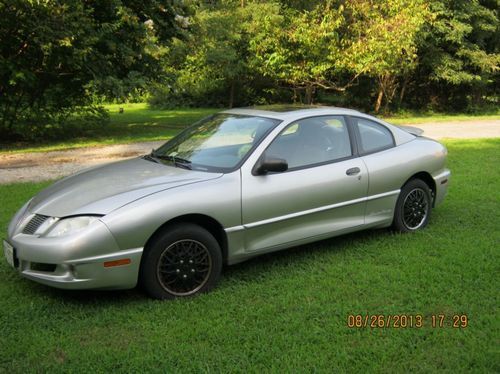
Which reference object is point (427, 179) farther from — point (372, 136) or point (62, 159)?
point (62, 159)

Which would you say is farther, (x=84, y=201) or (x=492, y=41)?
(x=492, y=41)

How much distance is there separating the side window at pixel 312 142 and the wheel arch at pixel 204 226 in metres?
0.84

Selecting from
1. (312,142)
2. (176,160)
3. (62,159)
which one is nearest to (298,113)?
(312,142)

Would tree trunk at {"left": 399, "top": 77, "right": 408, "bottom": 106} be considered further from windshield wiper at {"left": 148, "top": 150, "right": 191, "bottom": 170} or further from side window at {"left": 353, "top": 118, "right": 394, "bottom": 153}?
windshield wiper at {"left": 148, "top": 150, "right": 191, "bottom": 170}

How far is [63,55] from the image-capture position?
44.1ft

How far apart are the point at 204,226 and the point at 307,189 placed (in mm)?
1031

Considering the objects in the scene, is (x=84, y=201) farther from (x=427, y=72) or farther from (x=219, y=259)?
(x=427, y=72)

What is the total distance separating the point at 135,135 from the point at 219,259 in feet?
43.3

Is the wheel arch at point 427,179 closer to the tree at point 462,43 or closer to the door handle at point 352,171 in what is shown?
the door handle at point 352,171

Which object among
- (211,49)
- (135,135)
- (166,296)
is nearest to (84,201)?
(166,296)

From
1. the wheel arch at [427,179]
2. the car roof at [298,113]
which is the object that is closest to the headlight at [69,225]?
the car roof at [298,113]

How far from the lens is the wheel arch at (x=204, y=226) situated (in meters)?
3.99

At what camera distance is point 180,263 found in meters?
4.04

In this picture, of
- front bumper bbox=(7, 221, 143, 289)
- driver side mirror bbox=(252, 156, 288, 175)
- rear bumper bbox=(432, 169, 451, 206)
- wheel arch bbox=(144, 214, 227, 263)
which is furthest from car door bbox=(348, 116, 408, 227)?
front bumper bbox=(7, 221, 143, 289)
